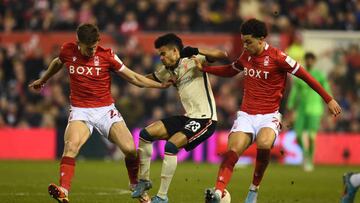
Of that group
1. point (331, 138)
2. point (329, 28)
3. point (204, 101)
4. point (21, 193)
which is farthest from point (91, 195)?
point (329, 28)

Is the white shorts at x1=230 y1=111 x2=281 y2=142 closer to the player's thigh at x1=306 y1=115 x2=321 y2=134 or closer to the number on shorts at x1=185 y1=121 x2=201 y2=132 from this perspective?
the number on shorts at x1=185 y1=121 x2=201 y2=132

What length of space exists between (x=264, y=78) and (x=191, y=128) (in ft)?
3.79

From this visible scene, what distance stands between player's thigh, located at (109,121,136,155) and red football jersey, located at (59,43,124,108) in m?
0.36

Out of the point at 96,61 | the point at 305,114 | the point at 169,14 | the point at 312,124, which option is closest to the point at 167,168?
the point at 96,61

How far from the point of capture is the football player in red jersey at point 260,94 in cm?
1157

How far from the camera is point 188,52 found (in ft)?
39.6

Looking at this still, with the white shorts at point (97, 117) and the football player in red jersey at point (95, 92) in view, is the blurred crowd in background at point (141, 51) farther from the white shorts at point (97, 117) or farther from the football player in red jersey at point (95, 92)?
the white shorts at point (97, 117)

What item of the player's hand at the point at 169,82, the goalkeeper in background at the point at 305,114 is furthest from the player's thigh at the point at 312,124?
the player's hand at the point at 169,82

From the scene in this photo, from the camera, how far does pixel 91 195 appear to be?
13.3 m

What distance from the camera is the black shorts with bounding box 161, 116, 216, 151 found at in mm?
11922

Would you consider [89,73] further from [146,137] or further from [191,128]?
[191,128]

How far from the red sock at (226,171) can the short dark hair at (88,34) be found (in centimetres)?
220

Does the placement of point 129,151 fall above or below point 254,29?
below

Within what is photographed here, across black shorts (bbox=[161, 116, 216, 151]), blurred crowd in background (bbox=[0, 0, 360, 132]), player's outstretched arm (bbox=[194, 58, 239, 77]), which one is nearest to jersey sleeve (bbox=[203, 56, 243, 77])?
player's outstretched arm (bbox=[194, 58, 239, 77])
